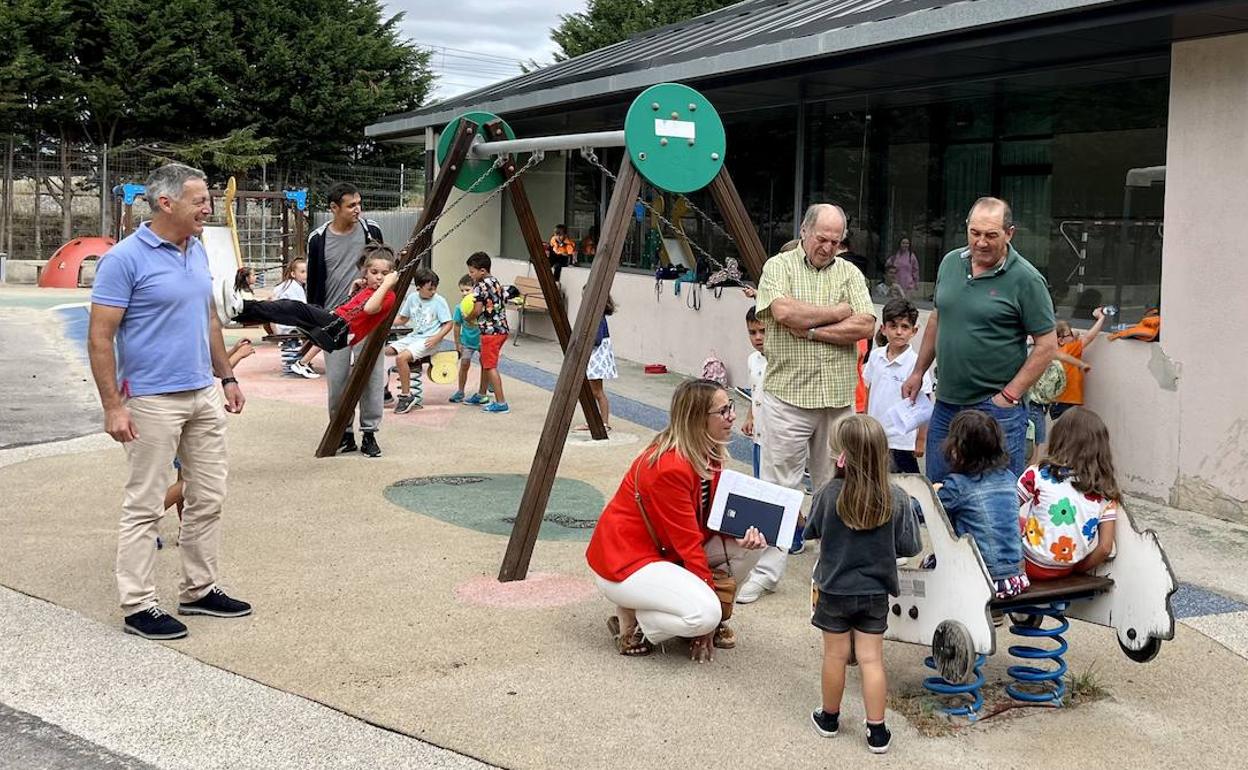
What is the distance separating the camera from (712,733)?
12.9 ft

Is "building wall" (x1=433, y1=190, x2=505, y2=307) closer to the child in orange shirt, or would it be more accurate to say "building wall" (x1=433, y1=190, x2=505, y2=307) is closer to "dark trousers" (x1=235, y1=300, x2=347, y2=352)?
"dark trousers" (x1=235, y1=300, x2=347, y2=352)

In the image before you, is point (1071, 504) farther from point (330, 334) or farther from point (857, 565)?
point (330, 334)

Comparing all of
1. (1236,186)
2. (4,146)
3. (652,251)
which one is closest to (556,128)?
(652,251)

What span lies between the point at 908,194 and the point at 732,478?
6203 mm

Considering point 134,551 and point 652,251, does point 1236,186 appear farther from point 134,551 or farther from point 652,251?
point 652,251

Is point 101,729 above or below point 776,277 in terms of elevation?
below

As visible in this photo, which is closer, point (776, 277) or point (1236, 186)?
point (776, 277)

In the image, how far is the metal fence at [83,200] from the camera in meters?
28.0

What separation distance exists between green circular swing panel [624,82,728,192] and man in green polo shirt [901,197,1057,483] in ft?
4.59

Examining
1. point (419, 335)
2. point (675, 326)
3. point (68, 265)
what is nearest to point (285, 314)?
point (419, 335)

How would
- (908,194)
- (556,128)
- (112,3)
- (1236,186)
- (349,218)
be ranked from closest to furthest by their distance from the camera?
→ 1. (1236,186)
2. (349,218)
3. (908,194)
4. (556,128)
5. (112,3)

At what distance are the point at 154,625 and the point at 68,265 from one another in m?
21.4

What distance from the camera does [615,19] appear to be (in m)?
43.2

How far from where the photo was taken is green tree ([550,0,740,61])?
41.0 metres
